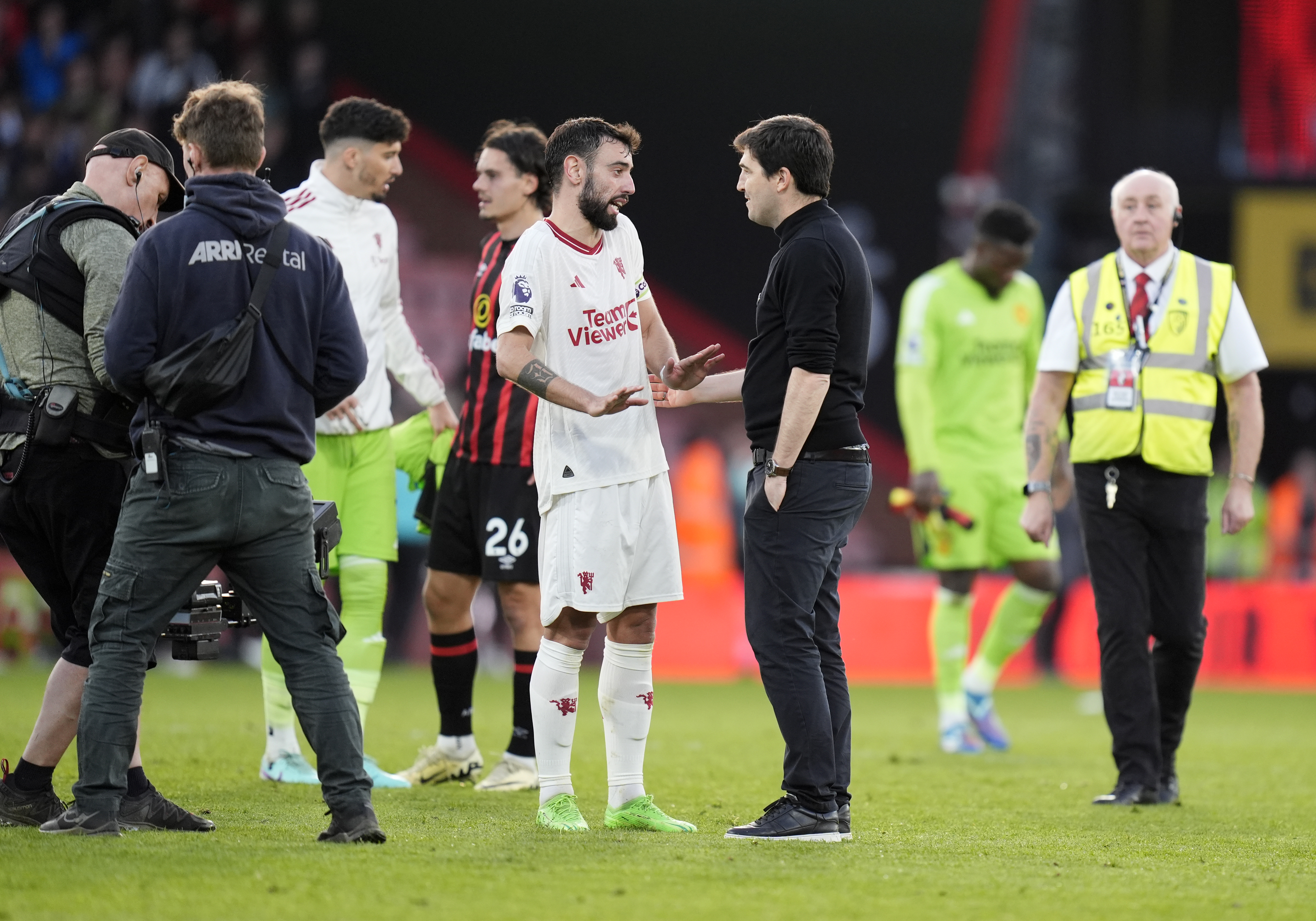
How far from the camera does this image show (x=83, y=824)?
4.49 meters

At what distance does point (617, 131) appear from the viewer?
512 cm

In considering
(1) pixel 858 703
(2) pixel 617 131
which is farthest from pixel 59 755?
(1) pixel 858 703

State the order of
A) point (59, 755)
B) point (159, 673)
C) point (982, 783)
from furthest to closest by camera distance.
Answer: point (159, 673) < point (982, 783) < point (59, 755)

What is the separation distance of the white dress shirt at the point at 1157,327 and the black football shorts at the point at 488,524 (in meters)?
2.20

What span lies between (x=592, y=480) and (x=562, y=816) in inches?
42.2

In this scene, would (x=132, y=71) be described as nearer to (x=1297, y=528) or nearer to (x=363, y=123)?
(x=363, y=123)

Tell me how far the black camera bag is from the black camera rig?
1.63ft

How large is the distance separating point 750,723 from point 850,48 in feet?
25.1

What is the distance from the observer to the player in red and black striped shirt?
6301mm

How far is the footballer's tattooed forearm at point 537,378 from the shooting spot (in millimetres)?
4844

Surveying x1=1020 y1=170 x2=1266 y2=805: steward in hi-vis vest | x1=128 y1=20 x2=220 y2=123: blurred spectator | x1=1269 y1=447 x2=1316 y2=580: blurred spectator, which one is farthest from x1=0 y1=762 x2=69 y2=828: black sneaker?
x1=1269 y1=447 x2=1316 y2=580: blurred spectator

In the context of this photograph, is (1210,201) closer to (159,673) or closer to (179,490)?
(159,673)

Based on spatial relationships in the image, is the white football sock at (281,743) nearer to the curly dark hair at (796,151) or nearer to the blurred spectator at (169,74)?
the curly dark hair at (796,151)

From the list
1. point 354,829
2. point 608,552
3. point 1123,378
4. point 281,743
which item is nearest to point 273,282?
point 608,552
